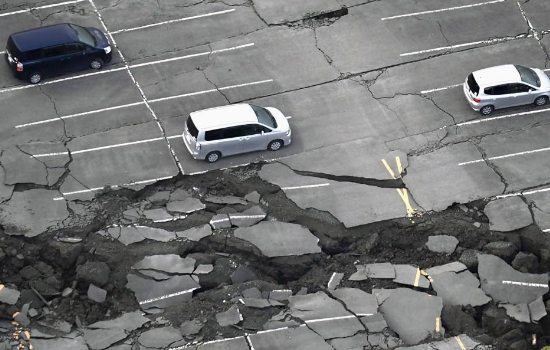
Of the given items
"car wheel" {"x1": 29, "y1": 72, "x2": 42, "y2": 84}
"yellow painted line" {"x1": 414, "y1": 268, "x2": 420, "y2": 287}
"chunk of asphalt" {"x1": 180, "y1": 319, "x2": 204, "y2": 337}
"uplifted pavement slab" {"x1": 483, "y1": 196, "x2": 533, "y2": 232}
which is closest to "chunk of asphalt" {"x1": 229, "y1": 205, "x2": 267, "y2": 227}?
"chunk of asphalt" {"x1": 180, "y1": 319, "x2": 204, "y2": 337}

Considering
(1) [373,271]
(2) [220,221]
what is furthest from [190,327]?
(1) [373,271]

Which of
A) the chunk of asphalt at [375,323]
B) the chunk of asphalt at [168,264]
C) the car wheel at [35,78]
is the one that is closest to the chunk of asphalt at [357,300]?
the chunk of asphalt at [375,323]

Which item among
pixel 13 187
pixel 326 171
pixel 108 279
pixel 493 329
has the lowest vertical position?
pixel 493 329

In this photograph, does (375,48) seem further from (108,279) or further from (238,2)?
(108,279)

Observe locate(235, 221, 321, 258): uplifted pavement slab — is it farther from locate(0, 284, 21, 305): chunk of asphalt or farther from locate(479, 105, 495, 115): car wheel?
locate(479, 105, 495, 115): car wheel

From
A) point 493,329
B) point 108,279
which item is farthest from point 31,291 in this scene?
point 493,329
